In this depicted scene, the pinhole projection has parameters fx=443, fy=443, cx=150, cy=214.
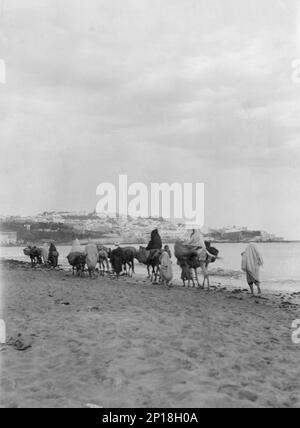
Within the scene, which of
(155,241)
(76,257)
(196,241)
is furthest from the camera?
(155,241)

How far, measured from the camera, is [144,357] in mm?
5504

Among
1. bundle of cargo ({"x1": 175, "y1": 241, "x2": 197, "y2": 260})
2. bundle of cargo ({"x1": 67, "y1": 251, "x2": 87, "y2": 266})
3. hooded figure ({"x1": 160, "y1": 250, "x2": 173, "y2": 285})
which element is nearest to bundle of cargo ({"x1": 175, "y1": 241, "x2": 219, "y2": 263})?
bundle of cargo ({"x1": 175, "y1": 241, "x2": 197, "y2": 260})

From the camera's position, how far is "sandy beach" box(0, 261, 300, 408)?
4285 millimetres

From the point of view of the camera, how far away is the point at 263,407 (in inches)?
159

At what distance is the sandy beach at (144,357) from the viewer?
14.1 feet

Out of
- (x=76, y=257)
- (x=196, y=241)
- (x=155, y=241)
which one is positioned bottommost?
(x=76, y=257)

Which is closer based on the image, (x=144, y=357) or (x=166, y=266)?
(x=144, y=357)

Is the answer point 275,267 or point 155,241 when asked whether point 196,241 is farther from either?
point 275,267

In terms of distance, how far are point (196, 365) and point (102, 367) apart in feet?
3.61

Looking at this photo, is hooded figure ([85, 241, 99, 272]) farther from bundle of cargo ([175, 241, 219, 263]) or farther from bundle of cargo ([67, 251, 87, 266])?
bundle of cargo ([175, 241, 219, 263])

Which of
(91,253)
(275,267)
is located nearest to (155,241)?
(91,253)

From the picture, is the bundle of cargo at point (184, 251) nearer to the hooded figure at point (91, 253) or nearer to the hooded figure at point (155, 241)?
the hooded figure at point (155, 241)

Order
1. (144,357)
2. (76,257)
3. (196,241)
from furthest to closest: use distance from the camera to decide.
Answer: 1. (76,257)
2. (196,241)
3. (144,357)
